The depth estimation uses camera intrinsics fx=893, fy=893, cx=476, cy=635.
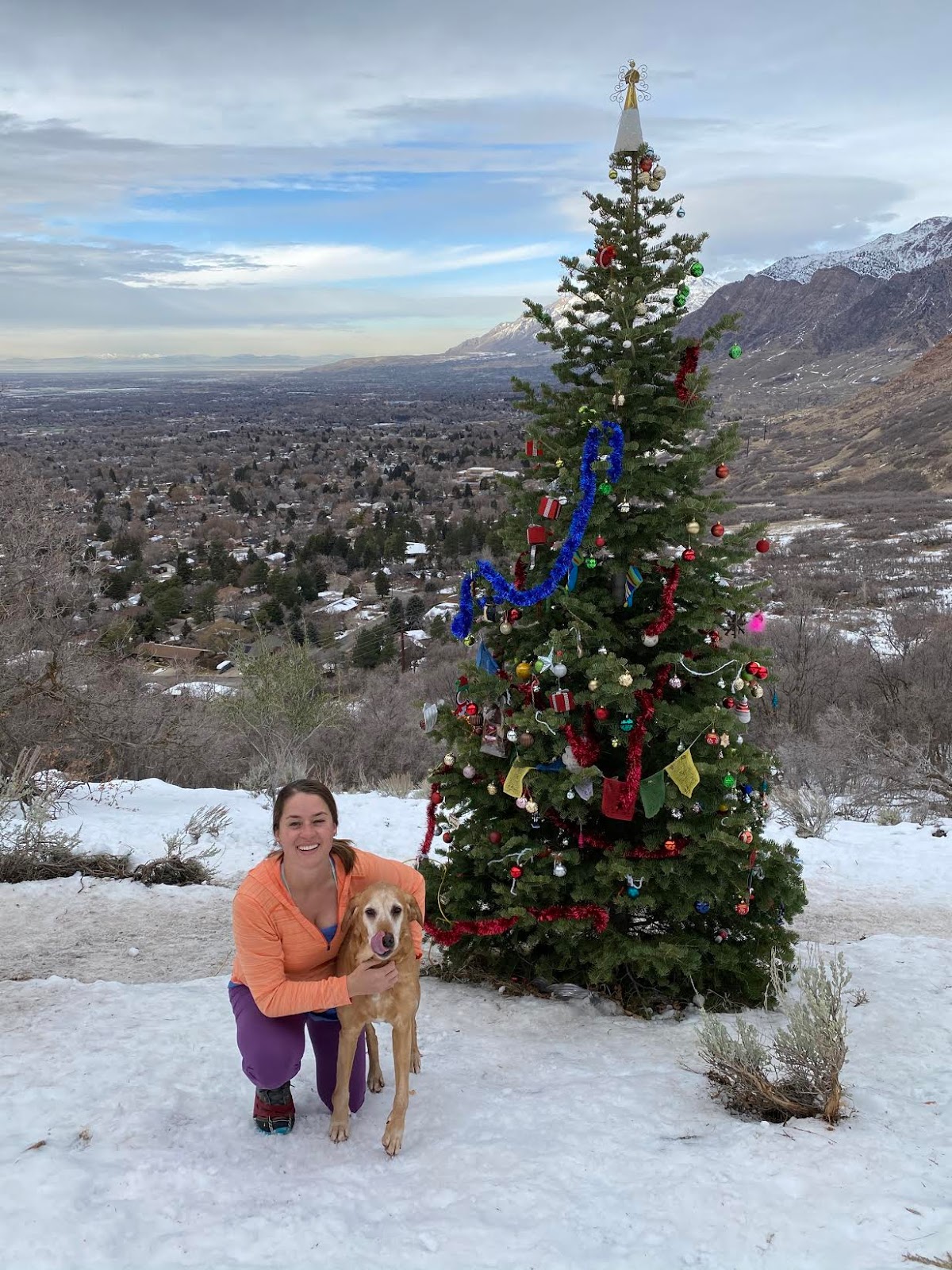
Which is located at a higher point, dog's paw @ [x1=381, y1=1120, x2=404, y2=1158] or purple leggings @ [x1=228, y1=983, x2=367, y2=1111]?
purple leggings @ [x1=228, y1=983, x2=367, y2=1111]

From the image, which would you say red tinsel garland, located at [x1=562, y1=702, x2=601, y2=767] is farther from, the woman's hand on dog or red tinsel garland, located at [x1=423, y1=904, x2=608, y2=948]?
the woman's hand on dog

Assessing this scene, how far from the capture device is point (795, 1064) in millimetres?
3695

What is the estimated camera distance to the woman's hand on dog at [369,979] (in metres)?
3.21

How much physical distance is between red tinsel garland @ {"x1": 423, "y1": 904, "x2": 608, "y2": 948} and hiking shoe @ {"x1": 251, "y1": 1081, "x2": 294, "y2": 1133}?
1713mm

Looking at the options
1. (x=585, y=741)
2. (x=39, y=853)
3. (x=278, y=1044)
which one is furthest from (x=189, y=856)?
(x=278, y=1044)

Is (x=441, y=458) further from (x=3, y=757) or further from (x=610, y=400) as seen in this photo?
(x=610, y=400)

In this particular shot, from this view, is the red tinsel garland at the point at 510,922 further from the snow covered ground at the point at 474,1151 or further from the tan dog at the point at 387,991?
the tan dog at the point at 387,991

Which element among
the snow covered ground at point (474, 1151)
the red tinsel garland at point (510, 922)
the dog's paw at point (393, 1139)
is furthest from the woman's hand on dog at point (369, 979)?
the red tinsel garland at point (510, 922)

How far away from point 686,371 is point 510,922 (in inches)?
125

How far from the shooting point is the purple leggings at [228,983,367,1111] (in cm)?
339

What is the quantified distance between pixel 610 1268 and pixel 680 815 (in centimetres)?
228

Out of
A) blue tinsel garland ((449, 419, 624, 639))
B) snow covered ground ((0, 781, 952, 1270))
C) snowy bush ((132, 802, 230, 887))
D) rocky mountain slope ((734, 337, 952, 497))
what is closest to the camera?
snow covered ground ((0, 781, 952, 1270))

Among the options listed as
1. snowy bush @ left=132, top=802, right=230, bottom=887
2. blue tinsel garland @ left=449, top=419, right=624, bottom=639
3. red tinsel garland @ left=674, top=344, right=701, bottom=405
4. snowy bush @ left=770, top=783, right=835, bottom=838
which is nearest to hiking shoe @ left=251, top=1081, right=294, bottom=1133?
blue tinsel garland @ left=449, top=419, right=624, bottom=639

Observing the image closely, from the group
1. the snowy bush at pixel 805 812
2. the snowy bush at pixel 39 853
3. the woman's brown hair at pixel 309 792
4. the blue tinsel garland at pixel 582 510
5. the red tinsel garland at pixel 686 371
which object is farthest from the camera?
the snowy bush at pixel 805 812
